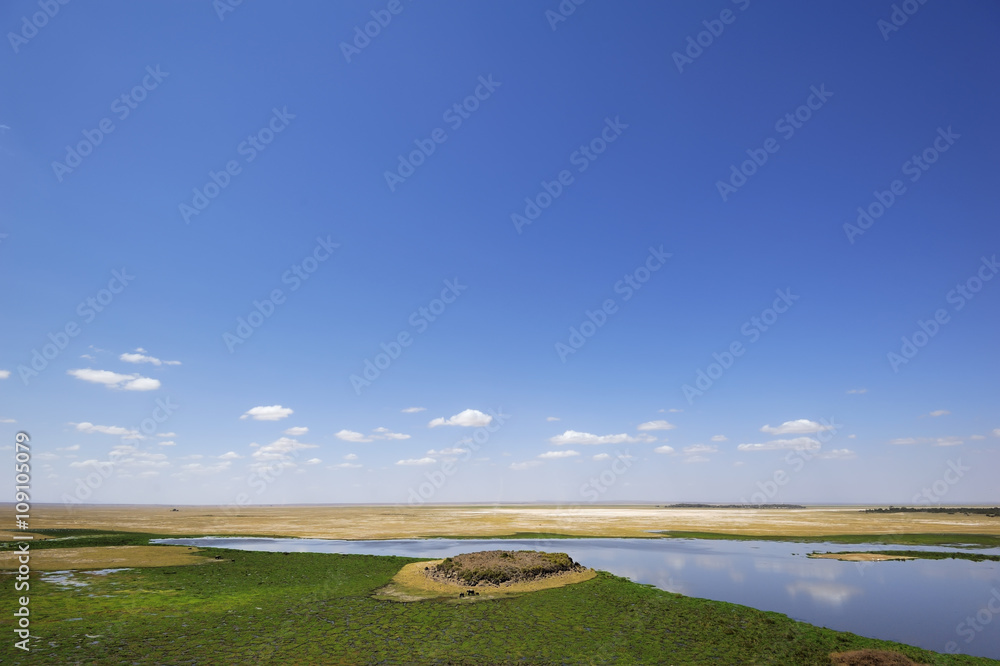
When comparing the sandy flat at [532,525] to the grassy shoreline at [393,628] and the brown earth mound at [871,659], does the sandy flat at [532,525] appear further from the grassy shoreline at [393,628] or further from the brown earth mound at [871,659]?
the brown earth mound at [871,659]

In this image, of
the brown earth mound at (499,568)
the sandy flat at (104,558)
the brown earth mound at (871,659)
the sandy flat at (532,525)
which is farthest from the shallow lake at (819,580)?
the sandy flat at (532,525)

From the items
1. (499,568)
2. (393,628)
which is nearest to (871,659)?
(393,628)

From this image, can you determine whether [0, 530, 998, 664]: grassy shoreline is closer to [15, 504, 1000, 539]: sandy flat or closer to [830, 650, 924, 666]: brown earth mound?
[830, 650, 924, 666]: brown earth mound

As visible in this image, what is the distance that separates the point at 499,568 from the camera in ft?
102

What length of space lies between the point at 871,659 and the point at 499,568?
2047 cm

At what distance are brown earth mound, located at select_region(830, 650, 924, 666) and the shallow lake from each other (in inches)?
150

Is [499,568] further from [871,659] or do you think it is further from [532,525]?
[532,525]

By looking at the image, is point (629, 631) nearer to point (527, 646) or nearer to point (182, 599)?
point (527, 646)

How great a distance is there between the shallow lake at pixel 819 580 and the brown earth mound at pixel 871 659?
3.80 meters

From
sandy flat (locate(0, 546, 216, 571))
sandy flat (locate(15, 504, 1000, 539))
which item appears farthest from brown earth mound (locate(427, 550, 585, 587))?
sandy flat (locate(15, 504, 1000, 539))

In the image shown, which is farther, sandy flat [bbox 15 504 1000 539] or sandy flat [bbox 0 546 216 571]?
sandy flat [bbox 15 504 1000 539]

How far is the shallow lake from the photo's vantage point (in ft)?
71.6

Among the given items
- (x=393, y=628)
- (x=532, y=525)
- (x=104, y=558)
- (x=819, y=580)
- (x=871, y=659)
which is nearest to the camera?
(x=871, y=659)

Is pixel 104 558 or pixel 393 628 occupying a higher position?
pixel 393 628
